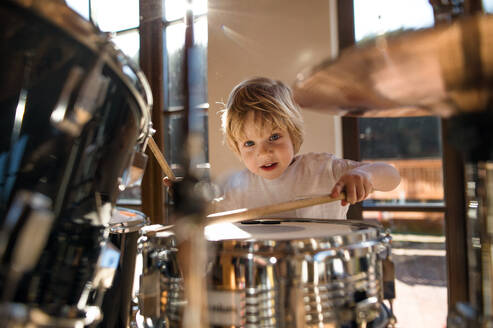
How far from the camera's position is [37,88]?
419 millimetres

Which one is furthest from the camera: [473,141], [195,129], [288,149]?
[288,149]

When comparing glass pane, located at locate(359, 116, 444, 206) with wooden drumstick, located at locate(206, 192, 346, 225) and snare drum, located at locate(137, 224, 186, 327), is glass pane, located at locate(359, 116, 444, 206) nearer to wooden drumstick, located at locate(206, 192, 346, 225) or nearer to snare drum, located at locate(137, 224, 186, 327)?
wooden drumstick, located at locate(206, 192, 346, 225)

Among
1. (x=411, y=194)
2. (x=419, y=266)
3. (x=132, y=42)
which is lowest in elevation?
(x=419, y=266)

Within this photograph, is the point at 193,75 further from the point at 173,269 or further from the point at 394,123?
the point at 394,123

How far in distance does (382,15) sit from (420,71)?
987mm

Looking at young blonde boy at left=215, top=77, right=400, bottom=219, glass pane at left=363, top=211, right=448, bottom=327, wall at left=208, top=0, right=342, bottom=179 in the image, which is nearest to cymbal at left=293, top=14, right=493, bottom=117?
young blonde boy at left=215, top=77, right=400, bottom=219

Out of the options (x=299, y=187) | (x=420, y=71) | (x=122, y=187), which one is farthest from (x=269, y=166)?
(x=420, y=71)

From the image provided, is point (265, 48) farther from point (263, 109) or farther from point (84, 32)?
point (84, 32)

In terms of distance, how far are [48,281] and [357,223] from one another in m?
0.47

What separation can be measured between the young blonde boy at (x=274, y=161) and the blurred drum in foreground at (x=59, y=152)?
1.29ft

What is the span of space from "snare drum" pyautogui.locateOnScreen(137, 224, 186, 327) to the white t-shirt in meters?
0.43

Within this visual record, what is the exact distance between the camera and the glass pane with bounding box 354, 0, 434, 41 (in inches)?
45.5

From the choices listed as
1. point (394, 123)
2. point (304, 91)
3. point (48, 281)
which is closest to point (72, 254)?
point (48, 281)

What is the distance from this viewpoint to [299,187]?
0.92 meters
